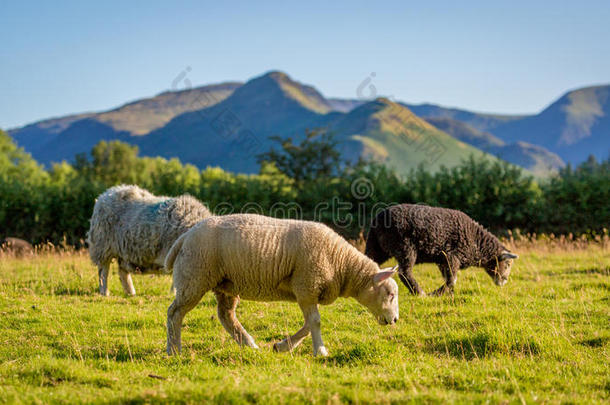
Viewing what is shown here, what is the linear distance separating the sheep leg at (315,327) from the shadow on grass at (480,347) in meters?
1.42

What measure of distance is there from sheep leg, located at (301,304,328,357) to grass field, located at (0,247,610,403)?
0.20 m

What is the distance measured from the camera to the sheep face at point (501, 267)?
10.5 m

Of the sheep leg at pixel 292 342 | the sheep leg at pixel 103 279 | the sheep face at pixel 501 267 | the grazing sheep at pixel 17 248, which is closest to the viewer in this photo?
the sheep leg at pixel 292 342

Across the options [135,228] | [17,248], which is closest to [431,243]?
[135,228]

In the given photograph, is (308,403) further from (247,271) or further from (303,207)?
(303,207)

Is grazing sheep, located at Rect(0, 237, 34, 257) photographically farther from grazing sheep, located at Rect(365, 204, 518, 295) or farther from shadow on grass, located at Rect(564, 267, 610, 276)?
shadow on grass, located at Rect(564, 267, 610, 276)

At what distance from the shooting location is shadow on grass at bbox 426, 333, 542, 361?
6273 millimetres

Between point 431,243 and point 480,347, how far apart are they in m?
3.46

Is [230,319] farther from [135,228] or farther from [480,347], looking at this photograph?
[135,228]

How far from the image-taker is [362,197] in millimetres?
20203

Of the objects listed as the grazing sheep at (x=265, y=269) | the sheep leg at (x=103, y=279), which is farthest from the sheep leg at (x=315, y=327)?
the sheep leg at (x=103, y=279)

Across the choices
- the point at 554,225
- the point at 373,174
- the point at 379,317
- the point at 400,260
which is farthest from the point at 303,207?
the point at 379,317

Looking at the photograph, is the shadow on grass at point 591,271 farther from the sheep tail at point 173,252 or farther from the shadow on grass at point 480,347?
the sheep tail at point 173,252

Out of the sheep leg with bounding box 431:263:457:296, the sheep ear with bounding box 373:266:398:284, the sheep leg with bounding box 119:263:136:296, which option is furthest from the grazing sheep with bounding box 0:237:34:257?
the sheep ear with bounding box 373:266:398:284
